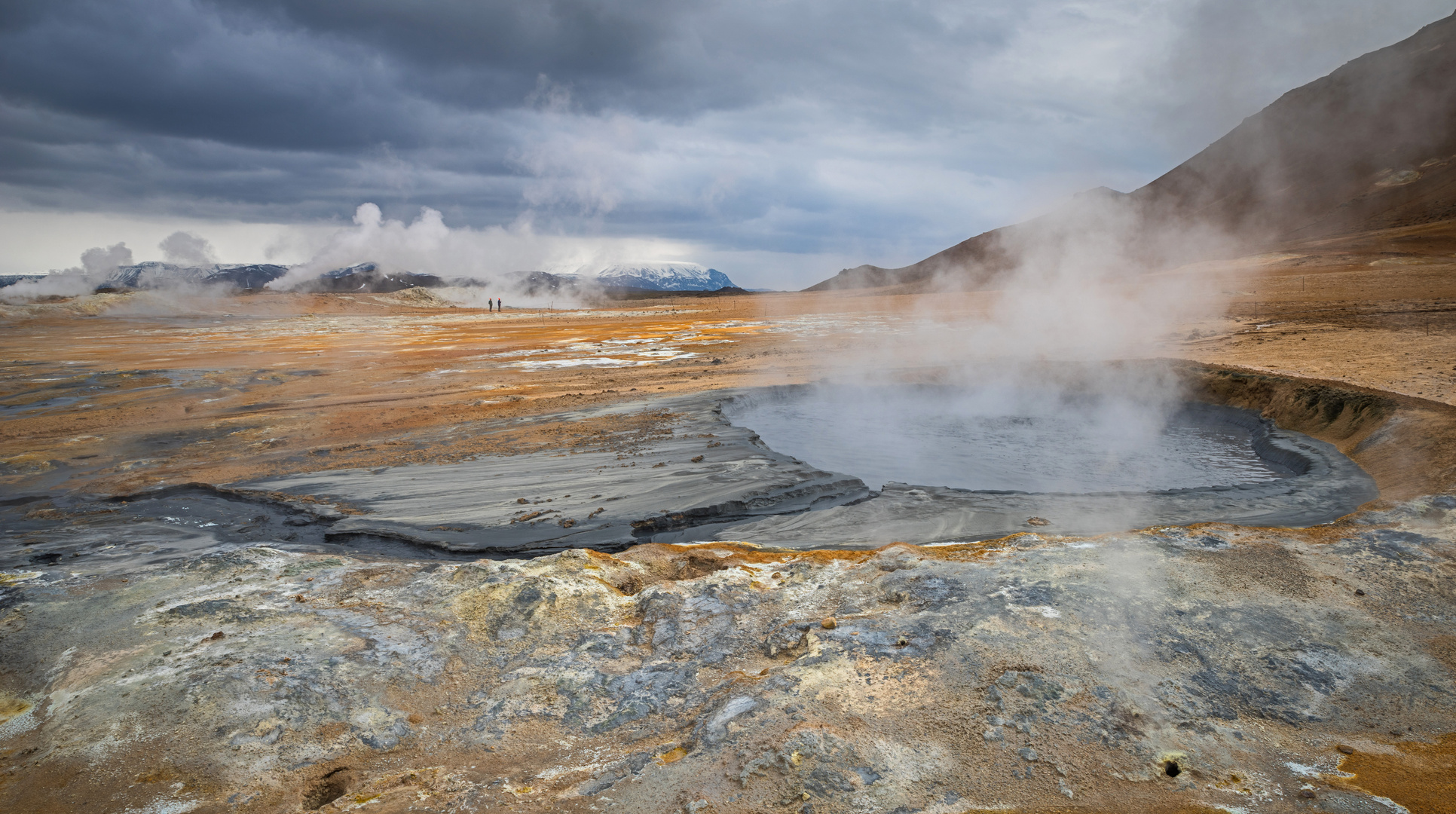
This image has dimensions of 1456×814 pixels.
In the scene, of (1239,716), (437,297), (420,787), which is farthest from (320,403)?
(437,297)

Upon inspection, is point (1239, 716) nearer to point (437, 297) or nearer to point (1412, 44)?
point (1412, 44)

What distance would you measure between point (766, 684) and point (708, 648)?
639 mm

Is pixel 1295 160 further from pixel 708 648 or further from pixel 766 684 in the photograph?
pixel 766 684

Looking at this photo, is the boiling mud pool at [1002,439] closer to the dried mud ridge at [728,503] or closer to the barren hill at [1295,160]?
the dried mud ridge at [728,503]

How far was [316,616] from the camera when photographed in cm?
435

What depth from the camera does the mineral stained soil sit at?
289cm

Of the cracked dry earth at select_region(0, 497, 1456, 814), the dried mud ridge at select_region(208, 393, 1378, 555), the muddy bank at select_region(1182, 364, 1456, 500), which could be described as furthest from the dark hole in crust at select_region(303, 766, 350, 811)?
the muddy bank at select_region(1182, 364, 1456, 500)

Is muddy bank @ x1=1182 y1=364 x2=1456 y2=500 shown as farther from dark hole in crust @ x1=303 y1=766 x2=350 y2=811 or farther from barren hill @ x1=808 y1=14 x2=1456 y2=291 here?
dark hole in crust @ x1=303 y1=766 x2=350 y2=811

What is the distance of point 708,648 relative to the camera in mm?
4043

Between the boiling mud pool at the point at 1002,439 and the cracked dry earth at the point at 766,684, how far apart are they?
2.87 metres

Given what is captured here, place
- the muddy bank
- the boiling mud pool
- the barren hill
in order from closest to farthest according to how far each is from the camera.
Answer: the muddy bank → the boiling mud pool → the barren hill

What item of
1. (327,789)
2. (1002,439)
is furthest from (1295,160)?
(327,789)

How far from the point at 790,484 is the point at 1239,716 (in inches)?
179

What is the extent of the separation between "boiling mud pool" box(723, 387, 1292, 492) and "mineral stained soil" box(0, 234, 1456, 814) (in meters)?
1.01
